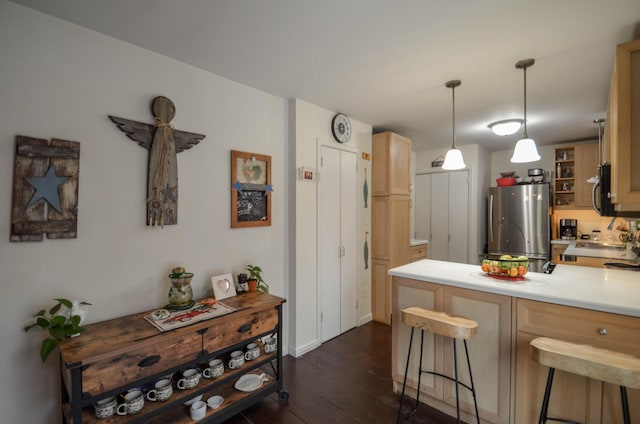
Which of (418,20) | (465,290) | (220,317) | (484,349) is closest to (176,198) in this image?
(220,317)

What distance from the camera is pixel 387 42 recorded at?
1902 mm

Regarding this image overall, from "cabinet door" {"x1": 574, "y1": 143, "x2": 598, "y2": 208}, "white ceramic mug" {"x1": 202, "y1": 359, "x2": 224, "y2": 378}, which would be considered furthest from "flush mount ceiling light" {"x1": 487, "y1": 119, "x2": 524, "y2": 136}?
"white ceramic mug" {"x1": 202, "y1": 359, "x2": 224, "y2": 378}

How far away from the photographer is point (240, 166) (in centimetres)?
252

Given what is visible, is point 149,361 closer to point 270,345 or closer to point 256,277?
point 270,345

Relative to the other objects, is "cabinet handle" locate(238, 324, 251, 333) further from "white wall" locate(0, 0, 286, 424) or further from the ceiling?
the ceiling

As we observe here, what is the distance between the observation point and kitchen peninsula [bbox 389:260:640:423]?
1.51 meters

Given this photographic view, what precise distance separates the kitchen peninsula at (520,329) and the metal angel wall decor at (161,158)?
68.5 inches

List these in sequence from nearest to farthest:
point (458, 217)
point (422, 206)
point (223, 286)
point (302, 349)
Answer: point (223, 286) → point (302, 349) → point (458, 217) → point (422, 206)

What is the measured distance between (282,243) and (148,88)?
1648 mm

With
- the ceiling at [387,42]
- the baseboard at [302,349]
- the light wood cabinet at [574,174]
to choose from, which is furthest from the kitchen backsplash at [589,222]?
the baseboard at [302,349]

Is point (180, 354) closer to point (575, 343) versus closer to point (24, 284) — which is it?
point (24, 284)

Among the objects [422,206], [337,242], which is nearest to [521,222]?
[422,206]

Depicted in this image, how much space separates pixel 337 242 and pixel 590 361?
2265 millimetres

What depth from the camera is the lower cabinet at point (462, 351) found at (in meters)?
1.81
